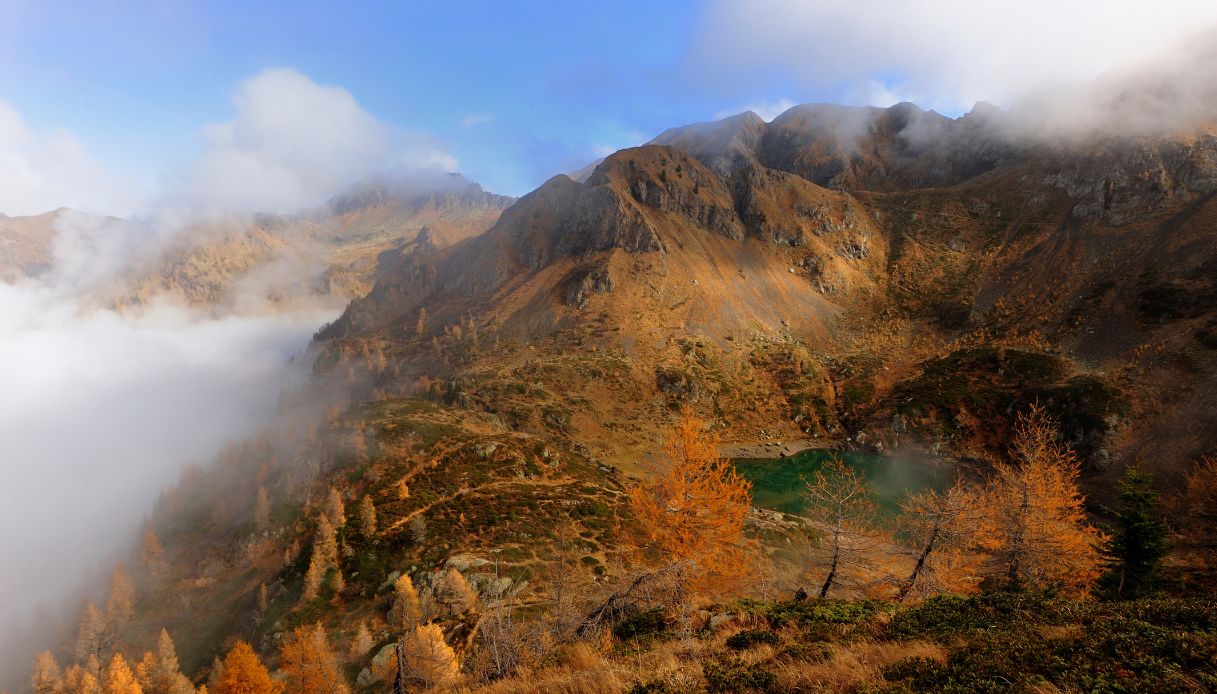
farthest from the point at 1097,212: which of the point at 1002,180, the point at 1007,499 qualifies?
the point at 1007,499

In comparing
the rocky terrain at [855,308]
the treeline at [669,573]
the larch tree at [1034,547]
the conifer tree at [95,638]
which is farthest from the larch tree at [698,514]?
the conifer tree at [95,638]

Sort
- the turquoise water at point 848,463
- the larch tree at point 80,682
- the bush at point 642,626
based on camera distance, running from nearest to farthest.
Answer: the bush at point 642,626, the larch tree at point 80,682, the turquoise water at point 848,463

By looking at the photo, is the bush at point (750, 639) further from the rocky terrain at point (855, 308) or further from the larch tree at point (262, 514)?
the rocky terrain at point (855, 308)

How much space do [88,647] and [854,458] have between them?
462 feet

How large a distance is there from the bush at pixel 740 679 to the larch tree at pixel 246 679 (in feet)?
150

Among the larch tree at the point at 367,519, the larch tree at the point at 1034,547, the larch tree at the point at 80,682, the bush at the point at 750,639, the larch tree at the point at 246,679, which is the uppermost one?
the bush at the point at 750,639

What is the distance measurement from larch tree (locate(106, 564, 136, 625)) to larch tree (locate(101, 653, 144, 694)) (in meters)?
28.4

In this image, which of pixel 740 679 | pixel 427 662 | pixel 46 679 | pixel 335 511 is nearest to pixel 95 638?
pixel 46 679

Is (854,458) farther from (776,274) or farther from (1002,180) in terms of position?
(1002,180)

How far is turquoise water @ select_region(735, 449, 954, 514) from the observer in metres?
83.1

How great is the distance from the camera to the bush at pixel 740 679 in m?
9.53

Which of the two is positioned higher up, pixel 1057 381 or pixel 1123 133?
pixel 1123 133

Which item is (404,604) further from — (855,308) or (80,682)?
(855,308)

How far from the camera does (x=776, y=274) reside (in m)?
171
